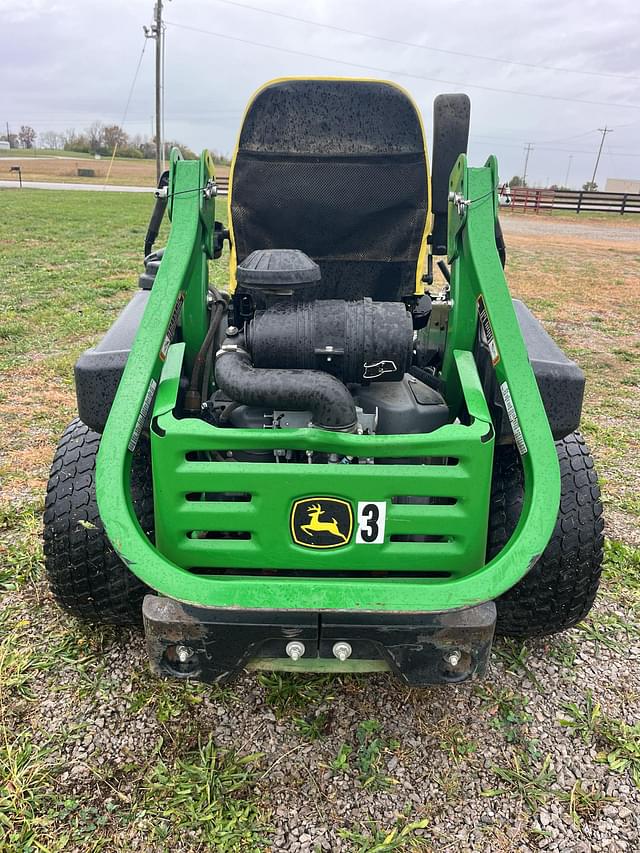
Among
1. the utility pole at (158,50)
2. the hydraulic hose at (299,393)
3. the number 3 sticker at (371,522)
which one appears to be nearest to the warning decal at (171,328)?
the hydraulic hose at (299,393)

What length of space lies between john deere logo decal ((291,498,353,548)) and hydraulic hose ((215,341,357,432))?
289 millimetres

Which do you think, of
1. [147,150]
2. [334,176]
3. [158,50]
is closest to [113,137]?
[147,150]

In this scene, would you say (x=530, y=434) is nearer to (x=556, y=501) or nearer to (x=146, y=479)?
(x=556, y=501)

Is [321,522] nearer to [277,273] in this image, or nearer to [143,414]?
[143,414]

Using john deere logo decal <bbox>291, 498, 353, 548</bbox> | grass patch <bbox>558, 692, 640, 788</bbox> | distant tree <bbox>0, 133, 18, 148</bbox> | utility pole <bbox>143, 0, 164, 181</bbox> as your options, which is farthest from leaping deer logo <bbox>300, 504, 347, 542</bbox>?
distant tree <bbox>0, 133, 18, 148</bbox>

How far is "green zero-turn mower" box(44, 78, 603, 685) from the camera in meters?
1.91

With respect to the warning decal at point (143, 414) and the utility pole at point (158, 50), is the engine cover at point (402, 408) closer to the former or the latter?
the warning decal at point (143, 414)

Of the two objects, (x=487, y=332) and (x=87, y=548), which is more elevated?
(x=487, y=332)

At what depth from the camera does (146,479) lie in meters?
2.44

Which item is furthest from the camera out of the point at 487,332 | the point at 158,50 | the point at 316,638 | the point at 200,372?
the point at 158,50

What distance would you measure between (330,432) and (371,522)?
10.8 inches

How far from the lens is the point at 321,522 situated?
1.96 m

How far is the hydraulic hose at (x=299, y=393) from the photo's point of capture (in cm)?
212

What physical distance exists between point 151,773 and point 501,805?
1016mm
